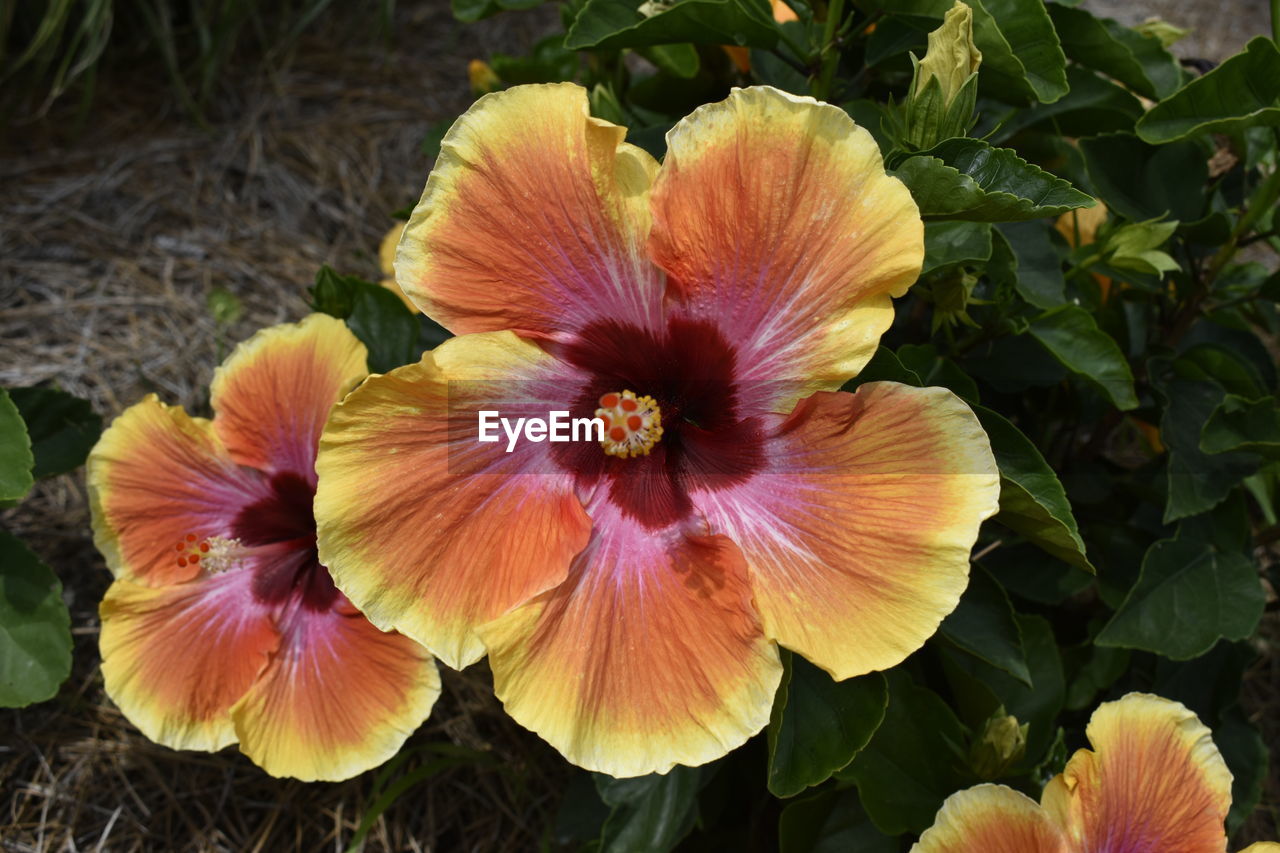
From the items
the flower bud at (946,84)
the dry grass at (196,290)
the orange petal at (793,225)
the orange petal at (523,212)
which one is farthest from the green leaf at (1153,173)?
the dry grass at (196,290)

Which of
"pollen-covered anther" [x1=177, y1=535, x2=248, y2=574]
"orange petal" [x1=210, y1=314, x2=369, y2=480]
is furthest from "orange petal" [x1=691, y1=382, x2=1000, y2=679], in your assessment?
"pollen-covered anther" [x1=177, y1=535, x2=248, y2=574]

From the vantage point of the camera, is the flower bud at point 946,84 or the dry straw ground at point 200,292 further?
the dry straw ground at point 200,292

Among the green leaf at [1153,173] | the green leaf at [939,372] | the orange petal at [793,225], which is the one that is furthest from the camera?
the green leaf at [1153,173]

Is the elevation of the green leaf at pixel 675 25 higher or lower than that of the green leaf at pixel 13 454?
higher

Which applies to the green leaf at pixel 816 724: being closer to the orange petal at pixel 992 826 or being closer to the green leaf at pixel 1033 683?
the orange petal at pixel 992 826

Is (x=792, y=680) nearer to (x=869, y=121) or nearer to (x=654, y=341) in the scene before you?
(x=654, y=341)

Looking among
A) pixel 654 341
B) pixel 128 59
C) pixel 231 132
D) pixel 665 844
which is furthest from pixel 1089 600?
pixel 128 59
